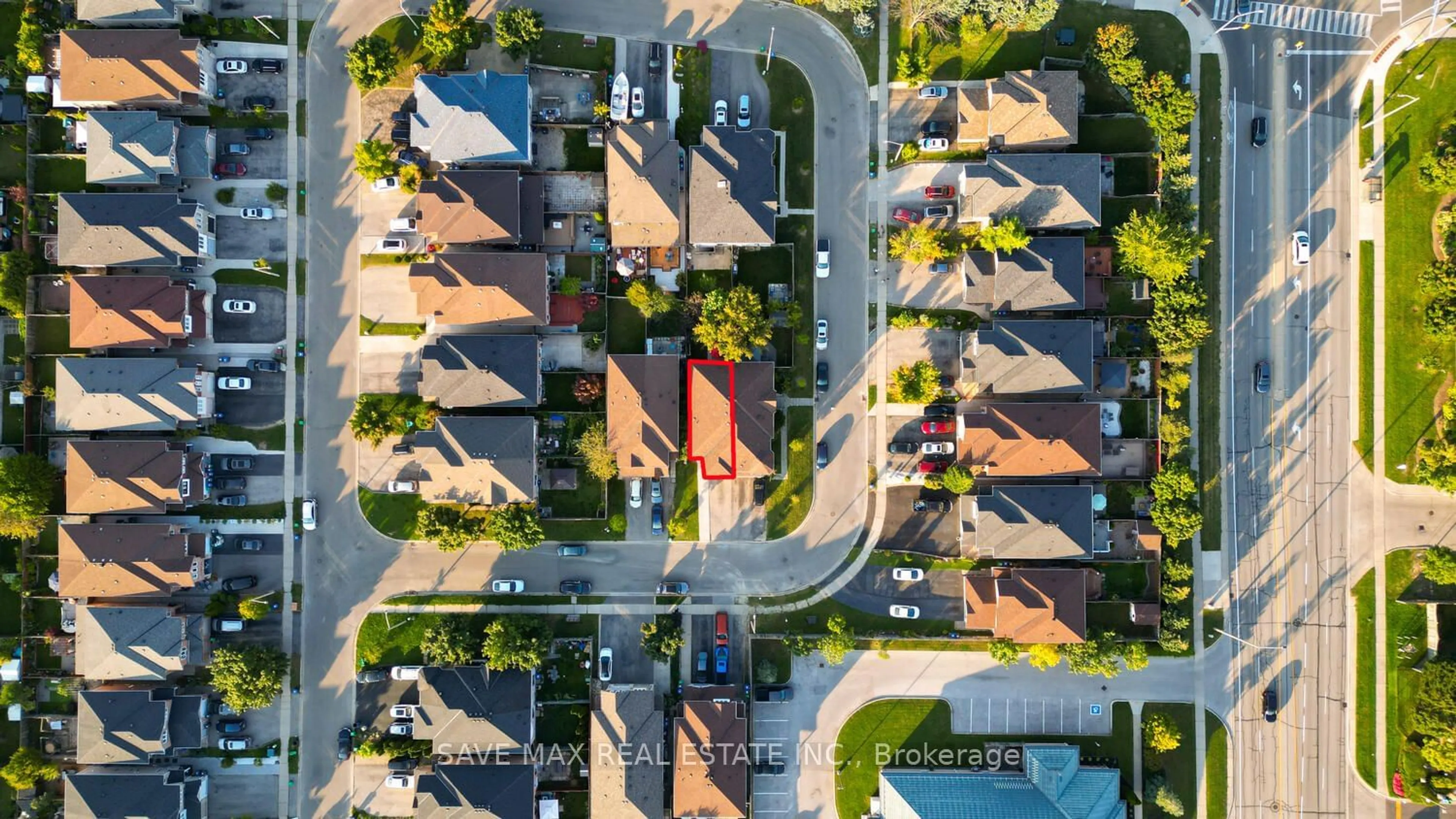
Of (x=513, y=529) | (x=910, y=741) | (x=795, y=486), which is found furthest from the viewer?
(x=910, y=741)

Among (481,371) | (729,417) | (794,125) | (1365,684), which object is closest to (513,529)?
(481,371)

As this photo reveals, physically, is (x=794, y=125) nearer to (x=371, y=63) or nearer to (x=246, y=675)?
(x=371, y=63)

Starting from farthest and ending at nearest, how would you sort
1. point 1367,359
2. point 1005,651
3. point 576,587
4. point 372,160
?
point 1367,359
point 576,587
point 1005,651
point 372,160

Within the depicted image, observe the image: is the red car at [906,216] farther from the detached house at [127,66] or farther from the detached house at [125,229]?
the detached house at [127,66]

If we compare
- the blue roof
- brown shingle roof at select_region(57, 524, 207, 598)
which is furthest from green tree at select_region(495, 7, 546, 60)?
the blue roof

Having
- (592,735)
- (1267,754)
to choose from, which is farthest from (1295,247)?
(592,735)

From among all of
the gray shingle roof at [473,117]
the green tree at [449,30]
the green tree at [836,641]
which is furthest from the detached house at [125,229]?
the green tree at [836,641]

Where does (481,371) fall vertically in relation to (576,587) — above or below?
above
